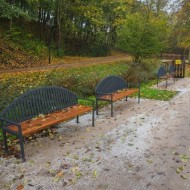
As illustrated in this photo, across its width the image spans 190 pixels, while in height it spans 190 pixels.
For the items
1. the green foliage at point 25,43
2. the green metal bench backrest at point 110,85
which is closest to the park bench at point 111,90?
the green metal bench backrest at point 110,85

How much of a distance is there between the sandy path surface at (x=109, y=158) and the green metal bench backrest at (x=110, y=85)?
3.30ft

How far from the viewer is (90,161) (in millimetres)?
4312

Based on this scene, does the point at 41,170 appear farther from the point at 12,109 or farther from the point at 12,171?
the point at 12,109

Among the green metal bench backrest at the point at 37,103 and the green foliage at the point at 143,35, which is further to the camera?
the green foliage at the point at 143,35

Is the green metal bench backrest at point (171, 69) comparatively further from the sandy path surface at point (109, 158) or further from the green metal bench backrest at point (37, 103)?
the green metal bench backrest at point (37, 103)

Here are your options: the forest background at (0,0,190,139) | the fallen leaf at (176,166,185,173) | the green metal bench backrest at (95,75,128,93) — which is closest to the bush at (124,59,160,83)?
the forest background at (0,0,190,139)

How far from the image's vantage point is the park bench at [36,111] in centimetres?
441

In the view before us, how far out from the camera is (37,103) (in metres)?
5.22

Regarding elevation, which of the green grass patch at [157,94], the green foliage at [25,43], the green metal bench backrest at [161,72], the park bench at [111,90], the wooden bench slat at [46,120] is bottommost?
the green grass patch at [157,94]

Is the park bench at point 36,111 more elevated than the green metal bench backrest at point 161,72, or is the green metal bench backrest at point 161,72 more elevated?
the green metal bench backrest at point 161,72

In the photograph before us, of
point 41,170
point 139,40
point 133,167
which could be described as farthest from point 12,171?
point 139,40

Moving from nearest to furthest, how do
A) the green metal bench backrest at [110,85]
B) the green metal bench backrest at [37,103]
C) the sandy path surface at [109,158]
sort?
1. the sandy path surface at [109,158]
2. the green metal bench backrest at [37,103]
3. the green metal bench backrest at [110,85]

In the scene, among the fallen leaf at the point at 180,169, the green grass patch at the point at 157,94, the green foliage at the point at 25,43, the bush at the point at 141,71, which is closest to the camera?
the fallen leaf at the point at 180,169

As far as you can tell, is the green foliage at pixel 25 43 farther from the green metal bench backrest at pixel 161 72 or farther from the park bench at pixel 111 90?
the park bench at pixel 111 90
